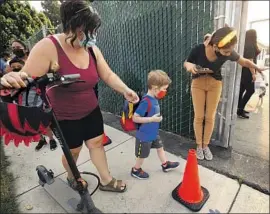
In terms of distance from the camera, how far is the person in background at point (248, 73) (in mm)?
4262

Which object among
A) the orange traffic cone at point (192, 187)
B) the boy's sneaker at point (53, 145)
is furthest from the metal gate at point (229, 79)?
the boy's sneaker at point (53, 145)

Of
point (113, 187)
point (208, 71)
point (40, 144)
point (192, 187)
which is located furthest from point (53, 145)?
point (208, 71)

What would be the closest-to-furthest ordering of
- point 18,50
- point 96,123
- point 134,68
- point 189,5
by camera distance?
point 96,123
point 189,5
point 18,50
point 134,68

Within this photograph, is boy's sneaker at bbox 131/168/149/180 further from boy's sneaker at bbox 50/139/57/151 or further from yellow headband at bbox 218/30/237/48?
yellow headband at bbox 218/30/237/48

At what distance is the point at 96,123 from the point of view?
2.19 meters

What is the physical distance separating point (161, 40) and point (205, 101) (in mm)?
1216

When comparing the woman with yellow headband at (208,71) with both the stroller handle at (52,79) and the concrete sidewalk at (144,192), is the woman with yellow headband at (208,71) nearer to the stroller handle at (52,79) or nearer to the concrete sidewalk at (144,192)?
the concrete sidewalk at (144,192)

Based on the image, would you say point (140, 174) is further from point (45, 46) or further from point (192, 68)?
point (45, 46)

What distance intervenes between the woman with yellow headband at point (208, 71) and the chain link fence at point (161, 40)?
48 cm

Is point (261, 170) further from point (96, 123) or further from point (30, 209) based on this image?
point (30, 209)

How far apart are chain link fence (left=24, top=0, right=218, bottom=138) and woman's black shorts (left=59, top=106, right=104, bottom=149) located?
1637 millimetres

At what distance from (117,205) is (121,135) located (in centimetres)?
165

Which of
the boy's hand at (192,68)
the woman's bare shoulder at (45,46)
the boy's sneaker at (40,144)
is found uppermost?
the woman's bare shoulder at (45,46)

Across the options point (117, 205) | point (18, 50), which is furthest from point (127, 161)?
point (18, 50)
